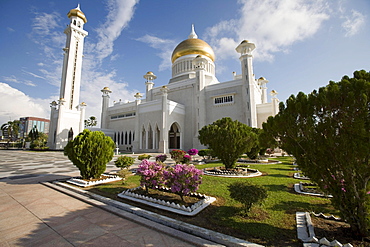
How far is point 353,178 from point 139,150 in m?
28.0

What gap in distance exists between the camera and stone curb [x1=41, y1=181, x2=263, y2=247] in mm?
2958

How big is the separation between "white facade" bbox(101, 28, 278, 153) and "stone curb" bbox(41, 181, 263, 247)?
68.1 feet

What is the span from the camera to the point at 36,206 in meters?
4.67

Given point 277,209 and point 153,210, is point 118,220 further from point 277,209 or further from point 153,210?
point 277,209

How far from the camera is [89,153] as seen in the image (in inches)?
287

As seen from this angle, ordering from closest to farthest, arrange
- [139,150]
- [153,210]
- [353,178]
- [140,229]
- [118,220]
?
1. [353,178]
2. [140,229]
3. [118,220]
4. [153,210]
5. [139,150]

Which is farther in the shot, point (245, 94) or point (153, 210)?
point (245, 94)

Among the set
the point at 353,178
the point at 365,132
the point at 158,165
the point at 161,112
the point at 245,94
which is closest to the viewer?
the point at 365,132

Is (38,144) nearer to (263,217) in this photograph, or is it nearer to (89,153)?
(89,153)

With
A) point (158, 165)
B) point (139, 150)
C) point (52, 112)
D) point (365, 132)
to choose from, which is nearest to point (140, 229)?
point (158, 165)

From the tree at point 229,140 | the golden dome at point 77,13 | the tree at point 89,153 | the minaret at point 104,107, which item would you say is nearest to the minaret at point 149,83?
the minaret at point 104,107

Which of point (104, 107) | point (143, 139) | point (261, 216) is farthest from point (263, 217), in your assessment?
point (104, 107)

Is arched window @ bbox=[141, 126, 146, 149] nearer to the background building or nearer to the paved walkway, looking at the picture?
the paved walkway

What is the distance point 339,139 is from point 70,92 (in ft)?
124
